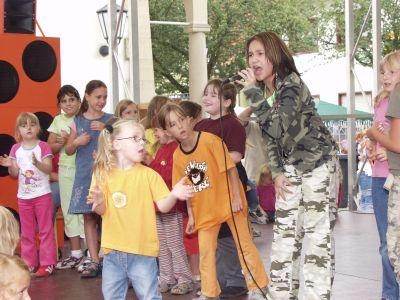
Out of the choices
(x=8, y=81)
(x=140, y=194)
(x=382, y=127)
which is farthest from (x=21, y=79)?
(x=382, y=127)

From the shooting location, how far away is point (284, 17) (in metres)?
25.1

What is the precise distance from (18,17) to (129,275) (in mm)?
4380

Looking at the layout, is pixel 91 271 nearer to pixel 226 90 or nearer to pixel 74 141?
pixel 74 141

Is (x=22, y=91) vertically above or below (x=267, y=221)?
above

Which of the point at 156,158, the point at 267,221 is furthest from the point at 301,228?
the point at 267,221

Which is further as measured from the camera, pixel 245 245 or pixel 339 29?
pixel 339 29

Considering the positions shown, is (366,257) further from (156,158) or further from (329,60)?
(329,60)

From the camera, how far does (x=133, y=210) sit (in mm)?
4156

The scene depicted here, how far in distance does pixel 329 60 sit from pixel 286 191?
80.0 ft

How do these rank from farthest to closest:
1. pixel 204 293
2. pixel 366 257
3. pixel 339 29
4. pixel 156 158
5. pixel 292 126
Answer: pixel 339 29, pixel 366 257, pixel 156 158, pixel 204 293, pixel 292 126

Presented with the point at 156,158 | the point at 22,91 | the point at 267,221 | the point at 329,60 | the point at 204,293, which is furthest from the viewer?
the point at 329,60

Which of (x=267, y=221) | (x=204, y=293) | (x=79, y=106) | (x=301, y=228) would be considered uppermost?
(x=79, y=106)

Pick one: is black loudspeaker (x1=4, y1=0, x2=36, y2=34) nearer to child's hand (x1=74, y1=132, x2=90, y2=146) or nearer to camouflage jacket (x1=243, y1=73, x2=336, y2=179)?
child's hand (x1=74, y1=132, x2=90, y2=146)

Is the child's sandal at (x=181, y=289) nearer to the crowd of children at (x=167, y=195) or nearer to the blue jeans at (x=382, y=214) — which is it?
the crowd of children at (x=167, y=195)
